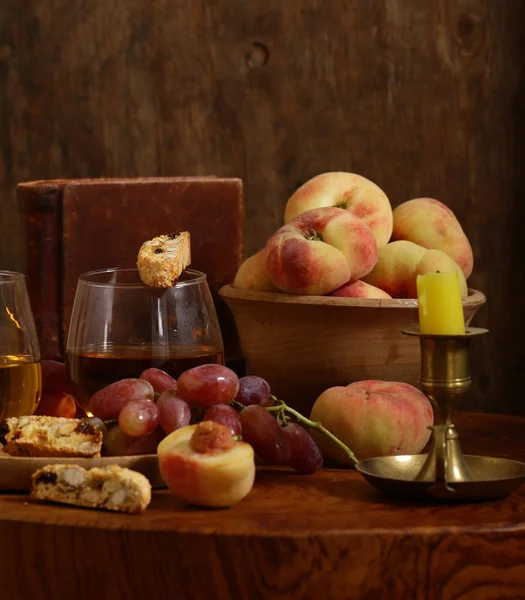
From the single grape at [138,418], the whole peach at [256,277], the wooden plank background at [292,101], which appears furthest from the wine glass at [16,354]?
the wooden plank background at [292,101]

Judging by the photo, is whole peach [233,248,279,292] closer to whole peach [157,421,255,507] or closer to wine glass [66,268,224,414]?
wine glass [66,268,224,414]

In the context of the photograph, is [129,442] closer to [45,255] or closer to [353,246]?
[353,246]

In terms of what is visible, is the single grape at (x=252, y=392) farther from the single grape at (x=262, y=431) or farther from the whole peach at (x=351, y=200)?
the whole peach at (x=351, y=200)

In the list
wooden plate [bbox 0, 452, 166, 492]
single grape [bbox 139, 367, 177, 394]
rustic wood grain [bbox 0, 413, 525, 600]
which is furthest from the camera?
single grape [bbox 139, 367, 177, 394]

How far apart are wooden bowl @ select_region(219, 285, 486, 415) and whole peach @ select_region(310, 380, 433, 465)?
9cm

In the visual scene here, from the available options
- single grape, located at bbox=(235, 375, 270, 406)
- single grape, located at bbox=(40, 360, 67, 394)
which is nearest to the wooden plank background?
single grape, located at bbox=(40, 360, 67, 394)

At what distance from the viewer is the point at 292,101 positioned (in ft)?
5.49

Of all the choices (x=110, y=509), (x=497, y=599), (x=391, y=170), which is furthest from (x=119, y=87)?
(x=497, y=599)

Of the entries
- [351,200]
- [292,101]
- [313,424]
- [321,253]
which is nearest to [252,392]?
[313,424]

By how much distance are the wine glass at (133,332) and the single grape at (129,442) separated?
0.10 metres

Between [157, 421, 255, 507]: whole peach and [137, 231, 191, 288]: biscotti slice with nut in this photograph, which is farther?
[137, 231, 191, 288]: biscotti slice with nut

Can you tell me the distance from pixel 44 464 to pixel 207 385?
15 centimetres

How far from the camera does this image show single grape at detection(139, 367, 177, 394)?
35.9 inches

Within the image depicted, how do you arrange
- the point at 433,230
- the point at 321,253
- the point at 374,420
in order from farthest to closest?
1. the point at 433,230
2. the point at 321,253
3. the point at 374,420
